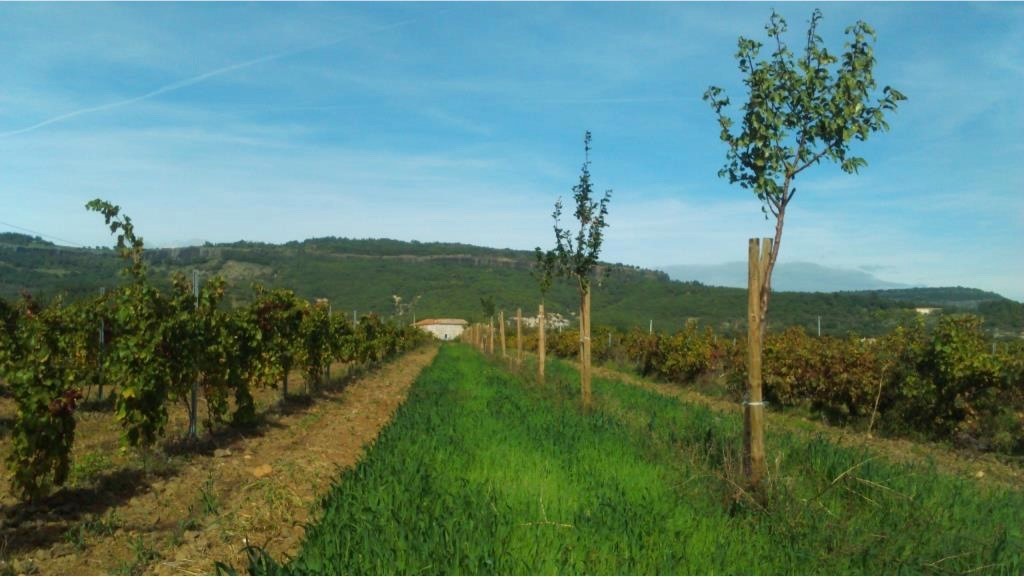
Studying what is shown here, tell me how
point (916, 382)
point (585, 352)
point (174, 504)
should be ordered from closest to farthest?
point (174, 504), point (916, 382), point (585, 352)

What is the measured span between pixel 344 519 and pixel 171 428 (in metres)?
8.59

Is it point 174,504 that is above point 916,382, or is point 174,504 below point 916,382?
below

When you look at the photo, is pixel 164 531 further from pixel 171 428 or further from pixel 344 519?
pixel 171 428

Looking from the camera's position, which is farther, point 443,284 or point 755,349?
point 443,284

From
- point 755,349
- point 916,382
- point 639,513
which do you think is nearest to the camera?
point 639,513

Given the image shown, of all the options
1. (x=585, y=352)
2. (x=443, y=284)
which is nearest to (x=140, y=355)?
(x=585, y=352)

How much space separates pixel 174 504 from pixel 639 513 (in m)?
4.67

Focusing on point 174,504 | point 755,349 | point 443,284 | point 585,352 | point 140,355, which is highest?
point 443,284

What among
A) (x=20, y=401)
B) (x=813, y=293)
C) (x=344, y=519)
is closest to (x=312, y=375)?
(x=20, y=401)

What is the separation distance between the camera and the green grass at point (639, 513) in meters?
5.01

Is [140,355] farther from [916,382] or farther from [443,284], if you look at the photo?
[443,284]

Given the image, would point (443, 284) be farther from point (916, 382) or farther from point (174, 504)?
point (174, 504)

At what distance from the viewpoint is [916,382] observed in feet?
45.1

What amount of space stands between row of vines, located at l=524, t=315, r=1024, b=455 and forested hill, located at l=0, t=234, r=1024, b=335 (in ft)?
3.18
